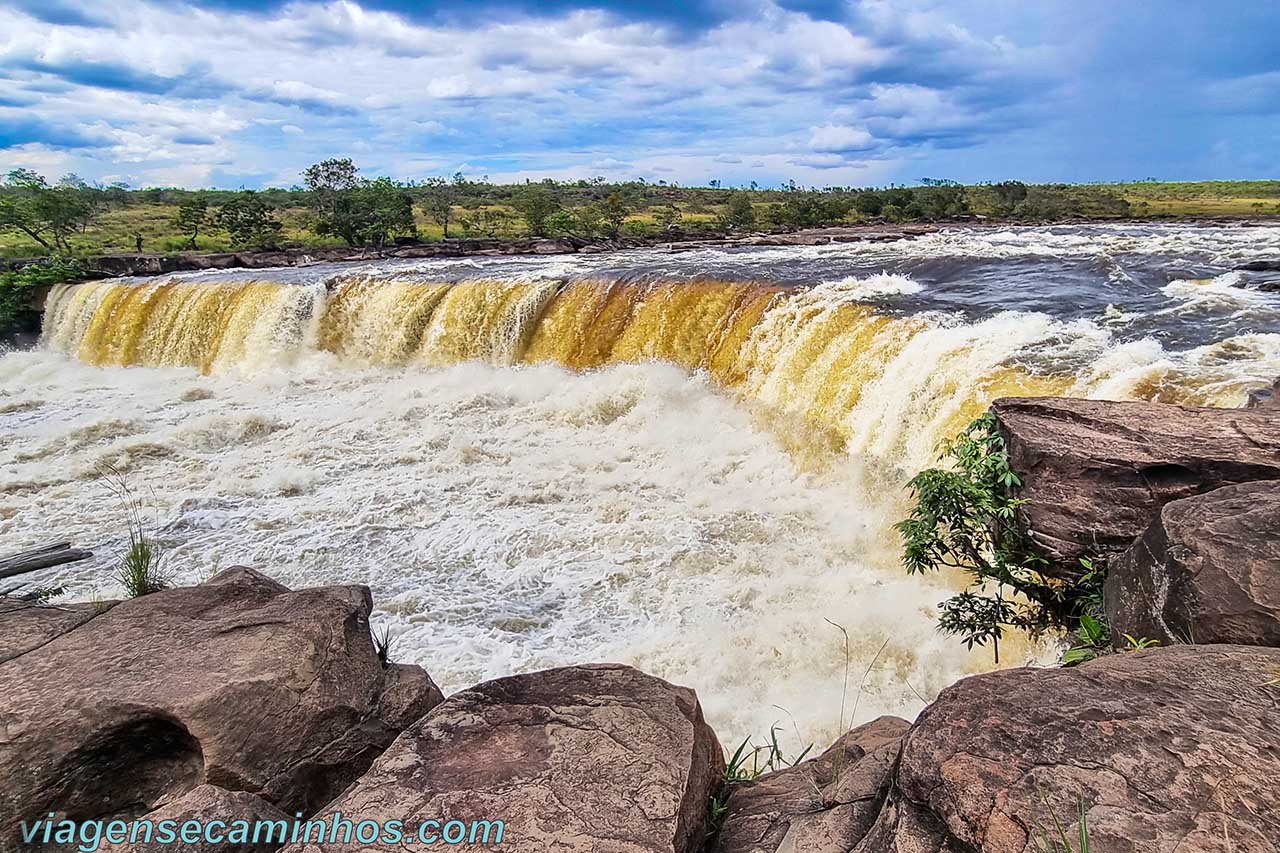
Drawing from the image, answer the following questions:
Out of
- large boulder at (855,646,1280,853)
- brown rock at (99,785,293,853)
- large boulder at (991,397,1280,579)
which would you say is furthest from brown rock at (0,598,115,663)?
large boulder at (991,397,1280,579)

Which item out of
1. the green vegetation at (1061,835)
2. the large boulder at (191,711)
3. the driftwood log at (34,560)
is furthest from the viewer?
the driftwood log at (34,560)

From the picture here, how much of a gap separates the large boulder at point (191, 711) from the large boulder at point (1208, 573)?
348 centimetres

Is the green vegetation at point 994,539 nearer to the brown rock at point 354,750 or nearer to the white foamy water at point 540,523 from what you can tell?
the white foamy water at point 540,523

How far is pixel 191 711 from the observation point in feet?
9.46

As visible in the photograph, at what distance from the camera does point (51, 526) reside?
27.4ft

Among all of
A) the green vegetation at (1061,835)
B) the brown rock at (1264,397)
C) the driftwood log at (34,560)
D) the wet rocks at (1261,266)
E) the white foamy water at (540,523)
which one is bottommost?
the white foamy water at (540,523)

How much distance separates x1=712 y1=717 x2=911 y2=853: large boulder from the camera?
7.80ft

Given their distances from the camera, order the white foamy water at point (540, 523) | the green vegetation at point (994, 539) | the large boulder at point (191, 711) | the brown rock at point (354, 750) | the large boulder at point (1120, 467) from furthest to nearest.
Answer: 1. the white foamy water at point (540, 523)
2. the green vegetation at point (994, 539)
3. the large boulder at point (1120, 467)
4. the brown rock at point (354, 750)
5. the large boulder at point (191, 711)

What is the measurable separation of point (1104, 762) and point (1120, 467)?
2.67m

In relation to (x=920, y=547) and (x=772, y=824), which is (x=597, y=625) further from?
(x=772, y=824)

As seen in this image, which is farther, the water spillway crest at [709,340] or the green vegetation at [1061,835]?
the water spillway crest at [709,340]

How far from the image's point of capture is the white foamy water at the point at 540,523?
584 centimetres

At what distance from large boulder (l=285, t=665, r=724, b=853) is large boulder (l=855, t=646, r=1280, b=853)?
728mm

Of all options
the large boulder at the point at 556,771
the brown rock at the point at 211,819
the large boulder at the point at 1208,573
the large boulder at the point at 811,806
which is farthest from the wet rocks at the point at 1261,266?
the brown rock at the point at 211,819
